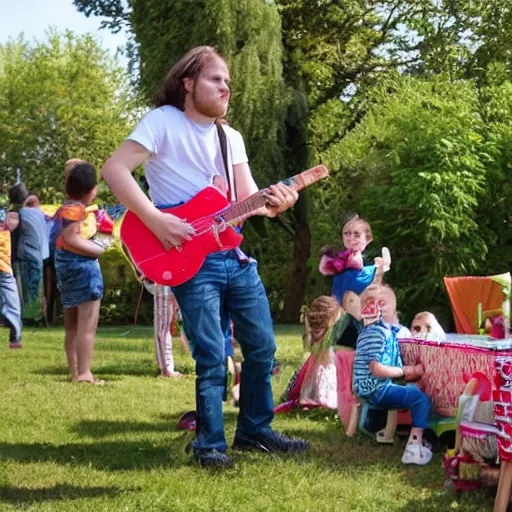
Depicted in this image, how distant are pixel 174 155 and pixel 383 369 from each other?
1.56m

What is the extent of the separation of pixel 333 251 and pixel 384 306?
1860mm

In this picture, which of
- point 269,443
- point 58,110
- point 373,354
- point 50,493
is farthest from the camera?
point 58,110

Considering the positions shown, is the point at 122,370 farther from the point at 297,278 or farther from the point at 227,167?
the point at 297,278

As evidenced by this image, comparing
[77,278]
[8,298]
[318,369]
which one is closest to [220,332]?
[318,369]

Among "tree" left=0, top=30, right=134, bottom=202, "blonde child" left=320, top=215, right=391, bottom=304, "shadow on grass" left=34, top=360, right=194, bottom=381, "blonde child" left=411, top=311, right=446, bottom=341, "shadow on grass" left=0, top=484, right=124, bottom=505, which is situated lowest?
"shadow on grass" left=34, top=360, right=194, bottom=381

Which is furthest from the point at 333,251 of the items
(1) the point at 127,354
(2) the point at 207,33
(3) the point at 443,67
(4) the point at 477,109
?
(3) the point at 443,67

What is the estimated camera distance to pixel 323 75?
74.0 feet

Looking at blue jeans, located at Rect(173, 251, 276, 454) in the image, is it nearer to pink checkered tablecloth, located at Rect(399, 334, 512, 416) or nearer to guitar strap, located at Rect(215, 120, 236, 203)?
guitar strap, located at Rect(215, 120, 236, 203)

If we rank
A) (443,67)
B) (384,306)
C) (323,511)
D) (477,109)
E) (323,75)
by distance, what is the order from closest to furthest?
(323,511) → (384,306) → (477,109) → (323,75) → (443,67)

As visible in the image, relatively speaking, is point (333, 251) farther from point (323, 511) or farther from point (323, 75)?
point (323, 75)

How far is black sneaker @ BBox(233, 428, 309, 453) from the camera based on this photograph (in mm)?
5426

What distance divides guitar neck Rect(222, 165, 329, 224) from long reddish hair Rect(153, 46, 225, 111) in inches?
27.2

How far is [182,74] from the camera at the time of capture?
5.29m

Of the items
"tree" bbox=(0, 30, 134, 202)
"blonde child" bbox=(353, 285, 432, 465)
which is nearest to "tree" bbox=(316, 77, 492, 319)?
"blonde child" bbox=(353, 285, 432, 465)
